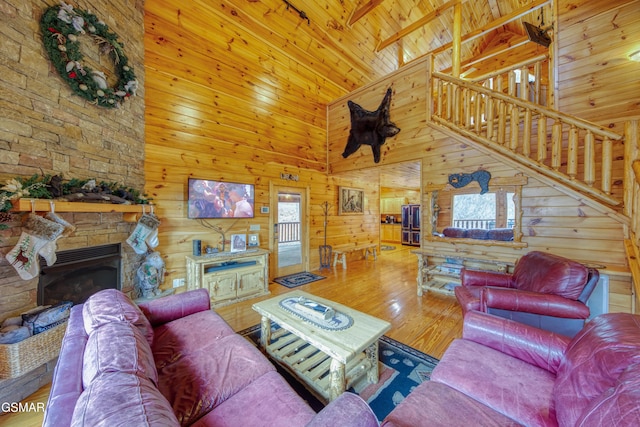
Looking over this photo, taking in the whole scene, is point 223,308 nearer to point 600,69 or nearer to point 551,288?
point 551,288

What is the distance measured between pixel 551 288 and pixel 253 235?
377 centimetres

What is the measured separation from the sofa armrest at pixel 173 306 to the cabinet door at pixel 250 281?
57.2 inches

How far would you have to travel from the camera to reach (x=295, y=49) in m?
4.71

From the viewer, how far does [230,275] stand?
135 inches

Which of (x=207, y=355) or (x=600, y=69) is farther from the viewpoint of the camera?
(x=600, y=69)

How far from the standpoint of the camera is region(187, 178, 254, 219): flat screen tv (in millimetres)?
3486

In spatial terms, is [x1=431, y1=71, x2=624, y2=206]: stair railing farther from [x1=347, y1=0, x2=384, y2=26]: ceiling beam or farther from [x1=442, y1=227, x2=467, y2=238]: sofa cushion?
[x1=347, y1=0, x2=384, y2=26]: ceiling beam

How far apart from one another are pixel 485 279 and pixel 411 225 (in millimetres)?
6146

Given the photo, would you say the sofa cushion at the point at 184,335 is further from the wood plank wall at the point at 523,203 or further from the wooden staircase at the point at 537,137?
the wooden staircase at the point at 537,137

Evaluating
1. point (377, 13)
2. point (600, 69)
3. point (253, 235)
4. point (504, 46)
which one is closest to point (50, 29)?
point (253, 235)

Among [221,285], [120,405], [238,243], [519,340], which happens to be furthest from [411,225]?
[120,405]

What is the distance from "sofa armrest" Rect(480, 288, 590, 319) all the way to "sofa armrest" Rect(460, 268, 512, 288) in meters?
0.55

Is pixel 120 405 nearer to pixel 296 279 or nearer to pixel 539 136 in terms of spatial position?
pixel 296 279

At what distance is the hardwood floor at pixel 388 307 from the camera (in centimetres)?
229
